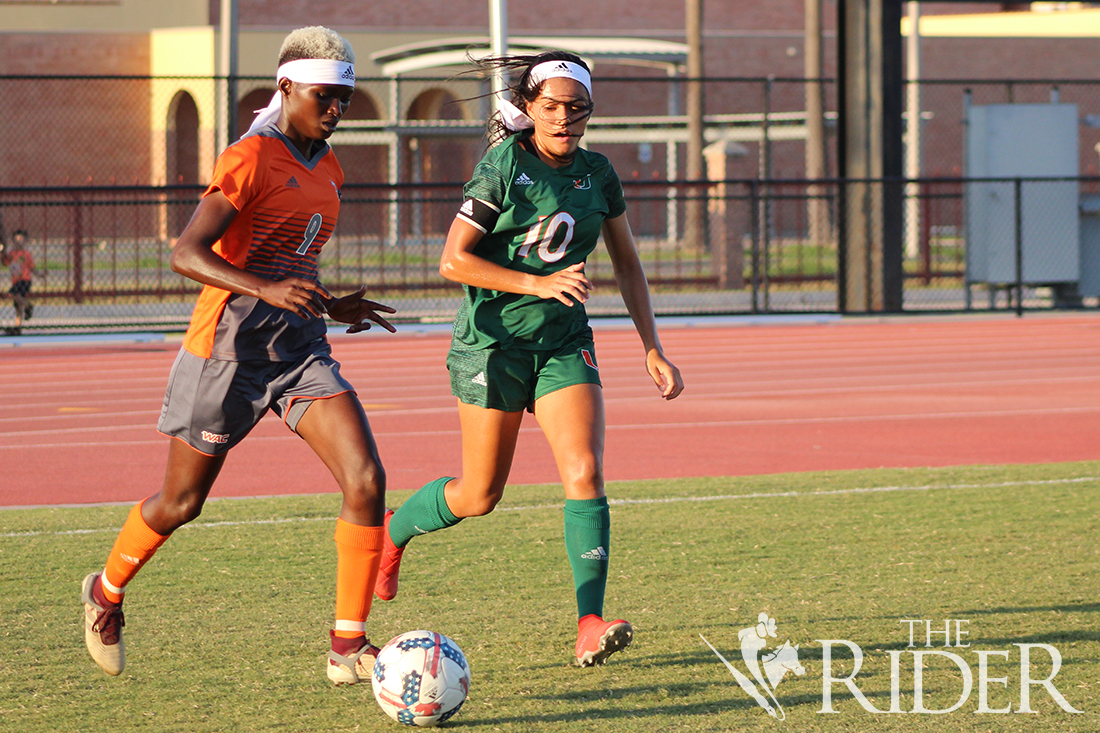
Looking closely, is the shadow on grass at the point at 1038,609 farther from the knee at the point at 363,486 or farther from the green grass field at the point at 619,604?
the knee at the point at 363,486

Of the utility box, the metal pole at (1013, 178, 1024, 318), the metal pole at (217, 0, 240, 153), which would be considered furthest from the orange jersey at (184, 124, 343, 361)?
the utility box

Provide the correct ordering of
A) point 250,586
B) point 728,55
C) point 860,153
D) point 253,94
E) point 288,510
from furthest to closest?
point 728,55
point 253,94
point 860,153
point 288,510
point 250,586

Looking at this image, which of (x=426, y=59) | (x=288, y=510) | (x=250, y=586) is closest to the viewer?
(x=250, y=586)

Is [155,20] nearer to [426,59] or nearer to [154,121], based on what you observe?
[154,121]

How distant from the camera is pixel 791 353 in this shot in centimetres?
1673

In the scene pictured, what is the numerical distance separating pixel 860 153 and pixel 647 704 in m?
18.0

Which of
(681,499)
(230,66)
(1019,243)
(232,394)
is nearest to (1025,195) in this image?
(1019,243)

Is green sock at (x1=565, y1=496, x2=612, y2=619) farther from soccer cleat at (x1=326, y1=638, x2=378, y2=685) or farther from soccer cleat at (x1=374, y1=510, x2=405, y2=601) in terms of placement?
soccer cleat at (x1=374, y1=510, x2=405, y2=601)

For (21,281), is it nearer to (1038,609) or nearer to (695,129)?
(1038,609)

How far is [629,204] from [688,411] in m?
23.5

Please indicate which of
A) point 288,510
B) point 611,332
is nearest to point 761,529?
point 288,510

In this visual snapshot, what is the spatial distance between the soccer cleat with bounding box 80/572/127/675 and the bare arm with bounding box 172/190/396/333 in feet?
4.00

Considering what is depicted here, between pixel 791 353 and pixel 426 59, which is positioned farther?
pixel 426 59

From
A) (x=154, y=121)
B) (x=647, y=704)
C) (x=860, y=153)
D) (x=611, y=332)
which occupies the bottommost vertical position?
(x=647, y=704)
